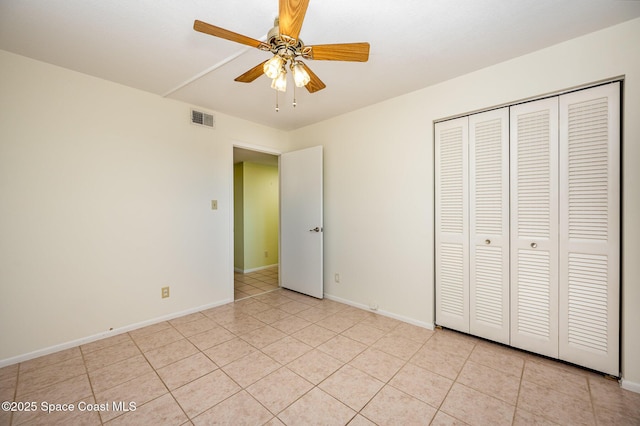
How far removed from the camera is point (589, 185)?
1867mm

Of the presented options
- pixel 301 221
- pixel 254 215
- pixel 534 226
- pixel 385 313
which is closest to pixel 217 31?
pixel 534 226

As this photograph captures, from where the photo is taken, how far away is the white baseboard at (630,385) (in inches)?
66.1

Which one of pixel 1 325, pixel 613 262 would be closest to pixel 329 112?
pixel 613 262

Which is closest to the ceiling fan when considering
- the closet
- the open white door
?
the closet

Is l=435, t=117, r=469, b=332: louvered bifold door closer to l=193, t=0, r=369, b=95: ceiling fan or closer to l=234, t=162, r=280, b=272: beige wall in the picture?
l=193, t=0, r=369, b=95: ceiling fan

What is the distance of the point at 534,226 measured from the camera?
6.88ft

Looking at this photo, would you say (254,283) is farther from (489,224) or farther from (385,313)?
(489,224)

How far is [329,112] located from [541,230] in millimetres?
2488

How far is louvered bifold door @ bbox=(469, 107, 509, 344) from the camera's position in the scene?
222 centimetres

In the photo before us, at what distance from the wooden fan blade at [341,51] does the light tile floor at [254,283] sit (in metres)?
3.14

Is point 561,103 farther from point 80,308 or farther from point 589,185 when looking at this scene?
point 80,308

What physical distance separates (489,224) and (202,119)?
10.6ft

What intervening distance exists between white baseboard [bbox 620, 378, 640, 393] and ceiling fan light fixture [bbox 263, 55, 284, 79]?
2971mm

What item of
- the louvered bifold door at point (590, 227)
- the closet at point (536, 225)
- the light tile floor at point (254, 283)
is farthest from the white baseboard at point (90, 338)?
the louvered bifold door at point (590, 227)
